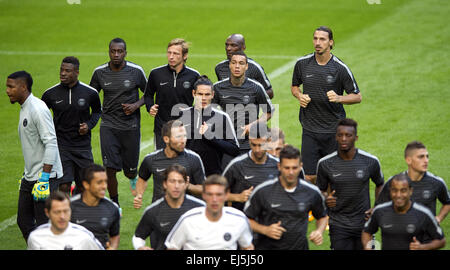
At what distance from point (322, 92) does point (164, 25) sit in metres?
14.6

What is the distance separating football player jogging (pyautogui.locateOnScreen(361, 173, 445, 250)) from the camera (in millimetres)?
7555

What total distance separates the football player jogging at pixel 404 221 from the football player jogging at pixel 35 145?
12.1 feet

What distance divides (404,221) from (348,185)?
1089 mm

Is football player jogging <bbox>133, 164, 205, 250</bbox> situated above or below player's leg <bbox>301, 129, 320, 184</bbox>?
below

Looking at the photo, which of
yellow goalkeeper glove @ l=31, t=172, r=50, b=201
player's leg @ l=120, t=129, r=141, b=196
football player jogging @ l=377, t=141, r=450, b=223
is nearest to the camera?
football player jogging @ l=377, t=141, r=450, b=223

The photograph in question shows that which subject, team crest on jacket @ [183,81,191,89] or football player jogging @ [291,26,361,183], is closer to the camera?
football player jogging @ [291,26,361,183]

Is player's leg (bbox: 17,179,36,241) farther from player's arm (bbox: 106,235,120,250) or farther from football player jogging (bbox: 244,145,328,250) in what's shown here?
football player jogging (bbox: 244,145,328,250)

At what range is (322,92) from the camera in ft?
34.6

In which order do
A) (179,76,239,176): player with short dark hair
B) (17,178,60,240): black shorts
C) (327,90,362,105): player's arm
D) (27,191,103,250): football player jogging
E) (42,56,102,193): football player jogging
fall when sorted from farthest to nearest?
(327,90,362,105): player's arm
(42,56,102,193): football player jogging
(179,76,239,176): player with short dark hair
(17,178,60,240): black shorts
(27,191,103,250): football player jogging

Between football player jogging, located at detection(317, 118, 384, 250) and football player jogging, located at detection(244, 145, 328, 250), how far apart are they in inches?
35.4

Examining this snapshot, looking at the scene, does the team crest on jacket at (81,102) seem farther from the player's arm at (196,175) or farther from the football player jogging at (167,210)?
the football player jogging at (167,210)

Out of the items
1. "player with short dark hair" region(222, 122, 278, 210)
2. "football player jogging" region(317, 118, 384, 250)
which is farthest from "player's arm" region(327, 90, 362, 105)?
"player with short dark hair" region(222, 122, 278, 210)
